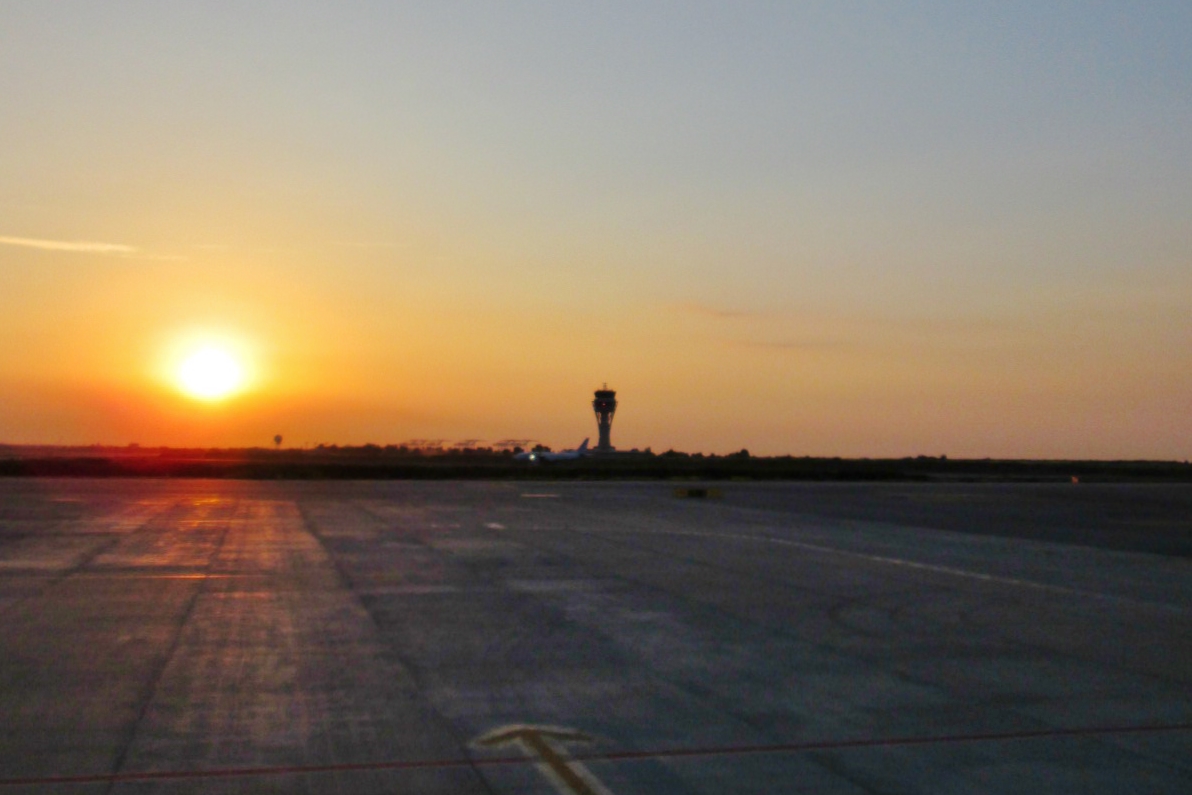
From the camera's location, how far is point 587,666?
12.3 m

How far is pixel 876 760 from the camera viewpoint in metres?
8.76

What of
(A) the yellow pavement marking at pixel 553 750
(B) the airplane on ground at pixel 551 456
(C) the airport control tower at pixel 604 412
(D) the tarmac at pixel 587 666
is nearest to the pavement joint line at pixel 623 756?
(D) the tarmac at pixel 587 666

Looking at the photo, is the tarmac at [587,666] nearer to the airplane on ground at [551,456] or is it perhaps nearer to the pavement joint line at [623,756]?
the pavement joint line at [623,756]

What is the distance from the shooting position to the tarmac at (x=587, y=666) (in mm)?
8477

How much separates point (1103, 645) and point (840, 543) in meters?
14.2

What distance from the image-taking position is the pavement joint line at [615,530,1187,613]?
18375mm

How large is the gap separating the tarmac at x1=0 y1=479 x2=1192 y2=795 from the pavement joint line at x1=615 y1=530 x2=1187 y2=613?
4.9 inches

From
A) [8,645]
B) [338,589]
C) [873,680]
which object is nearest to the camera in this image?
[873,680]

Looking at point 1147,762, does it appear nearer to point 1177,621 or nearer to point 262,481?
point 1177,621

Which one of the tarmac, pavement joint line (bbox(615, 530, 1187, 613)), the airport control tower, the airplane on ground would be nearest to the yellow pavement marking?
the tarmac

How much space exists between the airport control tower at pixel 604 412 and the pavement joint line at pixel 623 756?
155681 millimetres

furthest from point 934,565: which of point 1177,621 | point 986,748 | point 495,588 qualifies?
point 986,748

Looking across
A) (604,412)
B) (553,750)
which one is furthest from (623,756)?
(604,412)

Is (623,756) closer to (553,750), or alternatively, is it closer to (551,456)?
(553,750)
